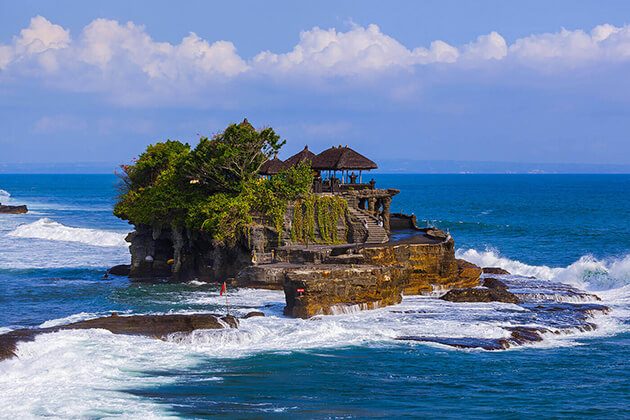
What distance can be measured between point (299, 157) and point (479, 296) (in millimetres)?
14789

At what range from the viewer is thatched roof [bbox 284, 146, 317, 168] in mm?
49031

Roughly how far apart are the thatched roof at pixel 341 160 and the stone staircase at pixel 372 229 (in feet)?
9.10

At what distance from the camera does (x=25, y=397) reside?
78.1 ft

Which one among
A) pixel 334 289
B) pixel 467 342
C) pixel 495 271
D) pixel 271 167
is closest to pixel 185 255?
pixel 271 167

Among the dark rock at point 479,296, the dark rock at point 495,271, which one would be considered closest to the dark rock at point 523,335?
the dark rock at point 479,296

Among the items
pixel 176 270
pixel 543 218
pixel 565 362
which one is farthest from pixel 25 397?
pixel 543 218

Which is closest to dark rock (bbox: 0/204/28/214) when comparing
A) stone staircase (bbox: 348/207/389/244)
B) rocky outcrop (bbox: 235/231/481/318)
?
stone staircase (bbox: 348/207/389/244)

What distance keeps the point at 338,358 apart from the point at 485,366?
493 centimetres

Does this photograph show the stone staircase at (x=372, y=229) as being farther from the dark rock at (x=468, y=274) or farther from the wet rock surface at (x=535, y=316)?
→ the wet rock surface at (x=535, y=316)

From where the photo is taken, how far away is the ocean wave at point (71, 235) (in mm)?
70375

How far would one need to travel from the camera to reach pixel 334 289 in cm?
3525

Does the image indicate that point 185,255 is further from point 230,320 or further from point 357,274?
point 230,320

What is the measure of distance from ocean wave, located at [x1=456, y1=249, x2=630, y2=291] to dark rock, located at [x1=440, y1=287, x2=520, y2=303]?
33.5 feet

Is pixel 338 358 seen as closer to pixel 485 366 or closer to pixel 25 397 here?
pixel 485 366
